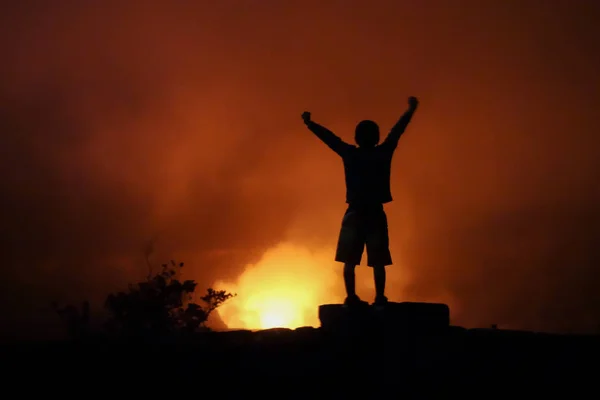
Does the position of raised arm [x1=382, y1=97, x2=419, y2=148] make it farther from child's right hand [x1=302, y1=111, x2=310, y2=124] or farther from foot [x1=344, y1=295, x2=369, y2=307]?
foot [x1=344, y1=295, x2=369, y2=307]

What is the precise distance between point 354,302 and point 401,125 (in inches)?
109

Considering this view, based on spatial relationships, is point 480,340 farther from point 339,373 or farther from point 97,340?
point 97,340

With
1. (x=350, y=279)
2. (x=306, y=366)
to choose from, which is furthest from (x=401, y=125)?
(x=306, y=366)

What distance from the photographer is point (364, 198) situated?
9.70 meters

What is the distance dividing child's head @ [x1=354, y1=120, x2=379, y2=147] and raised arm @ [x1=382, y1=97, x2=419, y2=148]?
0.19 metres

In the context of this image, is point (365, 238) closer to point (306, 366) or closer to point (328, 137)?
point (328, 137)

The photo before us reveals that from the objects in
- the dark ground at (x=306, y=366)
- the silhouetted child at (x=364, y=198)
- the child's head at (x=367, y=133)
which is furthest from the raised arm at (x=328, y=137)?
the dark ground at (x=306, y=366)

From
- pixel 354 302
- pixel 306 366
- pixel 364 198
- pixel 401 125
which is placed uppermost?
pixel 401 125

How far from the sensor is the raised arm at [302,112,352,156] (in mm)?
9844

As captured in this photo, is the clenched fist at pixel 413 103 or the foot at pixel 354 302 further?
the clenched fist at pixel 413 103

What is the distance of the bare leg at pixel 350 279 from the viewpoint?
9.62 meters

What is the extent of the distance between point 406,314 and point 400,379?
182cm

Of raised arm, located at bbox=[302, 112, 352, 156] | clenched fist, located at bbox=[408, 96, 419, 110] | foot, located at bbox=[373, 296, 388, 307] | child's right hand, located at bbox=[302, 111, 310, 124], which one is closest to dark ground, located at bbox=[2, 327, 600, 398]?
foot, located at bbox=[373, 296, 388, 307]

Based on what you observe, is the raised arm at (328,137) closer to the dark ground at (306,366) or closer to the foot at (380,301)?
the foot at (380,301)
